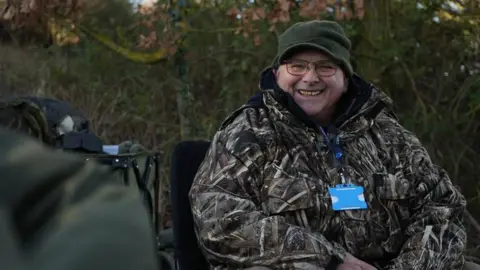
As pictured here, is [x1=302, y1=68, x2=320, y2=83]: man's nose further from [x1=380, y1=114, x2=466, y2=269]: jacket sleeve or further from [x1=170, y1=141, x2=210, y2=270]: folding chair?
[x1=170, y1=141, x2=210, y2=270]: folding chair

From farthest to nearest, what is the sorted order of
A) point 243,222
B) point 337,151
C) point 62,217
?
point 337,151, point 243,222, point 62,217

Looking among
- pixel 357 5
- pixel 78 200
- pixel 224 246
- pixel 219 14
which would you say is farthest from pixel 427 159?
pixel 219 14

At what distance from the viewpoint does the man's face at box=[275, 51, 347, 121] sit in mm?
2908

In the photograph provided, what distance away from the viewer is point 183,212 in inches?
111

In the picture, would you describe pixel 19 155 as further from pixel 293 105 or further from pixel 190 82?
pixel 190 82

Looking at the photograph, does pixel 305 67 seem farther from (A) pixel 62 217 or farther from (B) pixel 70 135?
(A) pixel 62 217

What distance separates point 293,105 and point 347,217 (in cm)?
45

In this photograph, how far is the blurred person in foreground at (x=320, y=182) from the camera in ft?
8.48

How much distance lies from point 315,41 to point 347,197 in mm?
612

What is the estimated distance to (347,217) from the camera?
268 cm

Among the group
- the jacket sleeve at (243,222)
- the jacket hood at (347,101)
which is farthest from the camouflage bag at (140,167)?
the jacket hood at (347,101)

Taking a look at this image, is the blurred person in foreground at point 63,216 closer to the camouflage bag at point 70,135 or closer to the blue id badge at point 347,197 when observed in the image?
the blue id badge at point 347,197

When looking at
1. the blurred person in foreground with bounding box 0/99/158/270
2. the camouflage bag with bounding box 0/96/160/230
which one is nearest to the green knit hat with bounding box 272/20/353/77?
the camouflage bag with bounding box 0/96/160/230

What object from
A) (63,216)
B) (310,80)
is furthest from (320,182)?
(63,216)
